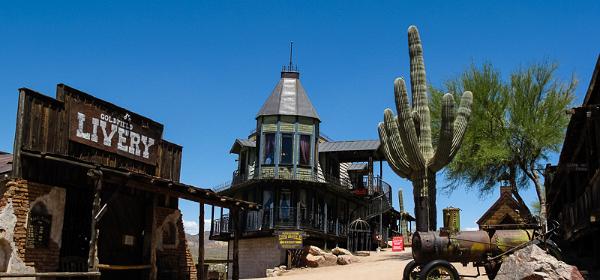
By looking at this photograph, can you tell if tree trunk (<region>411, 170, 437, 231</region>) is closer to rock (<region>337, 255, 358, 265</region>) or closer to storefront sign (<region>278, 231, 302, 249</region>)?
rock (<region>337, 255, 358, 265</region>)

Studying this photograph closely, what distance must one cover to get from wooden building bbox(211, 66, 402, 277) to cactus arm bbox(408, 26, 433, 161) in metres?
13.3

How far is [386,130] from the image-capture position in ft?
79.9

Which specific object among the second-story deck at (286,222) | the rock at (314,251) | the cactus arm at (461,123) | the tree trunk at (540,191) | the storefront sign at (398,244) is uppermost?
the cactus arm at (461,123)

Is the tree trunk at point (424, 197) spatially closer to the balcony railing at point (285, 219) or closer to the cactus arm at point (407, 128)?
the cactus arm at point (407, 128)

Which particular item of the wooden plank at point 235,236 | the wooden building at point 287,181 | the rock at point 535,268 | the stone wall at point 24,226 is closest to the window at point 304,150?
the wooden building at point 287,181

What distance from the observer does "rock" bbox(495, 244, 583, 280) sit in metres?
12.5

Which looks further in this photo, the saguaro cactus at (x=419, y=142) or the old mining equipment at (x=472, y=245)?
the saguaro cactus at (x=419, y=142)

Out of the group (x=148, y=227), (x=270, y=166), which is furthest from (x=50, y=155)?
(x=270, y=166)

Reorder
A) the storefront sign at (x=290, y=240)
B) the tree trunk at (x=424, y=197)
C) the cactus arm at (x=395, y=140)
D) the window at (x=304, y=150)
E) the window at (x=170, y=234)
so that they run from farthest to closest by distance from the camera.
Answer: the window at (x=304, y=150)
the storefront sign at (x=290, y=240)
the cactus arm at (x=395, y=140)
the tree trunk at (x=424, y=197)
the window at (x=170, y=234)

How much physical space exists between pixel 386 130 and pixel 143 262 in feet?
34.0

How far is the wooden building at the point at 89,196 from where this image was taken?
47.6 feet

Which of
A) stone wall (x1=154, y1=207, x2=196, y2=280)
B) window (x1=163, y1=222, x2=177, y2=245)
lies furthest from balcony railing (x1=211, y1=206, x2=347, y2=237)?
window (x1=163, y1=222, x2=177, y2=245)

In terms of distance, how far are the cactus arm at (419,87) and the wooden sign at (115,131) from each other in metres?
9.61

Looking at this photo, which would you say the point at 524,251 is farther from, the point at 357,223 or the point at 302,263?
the point at 357,223
